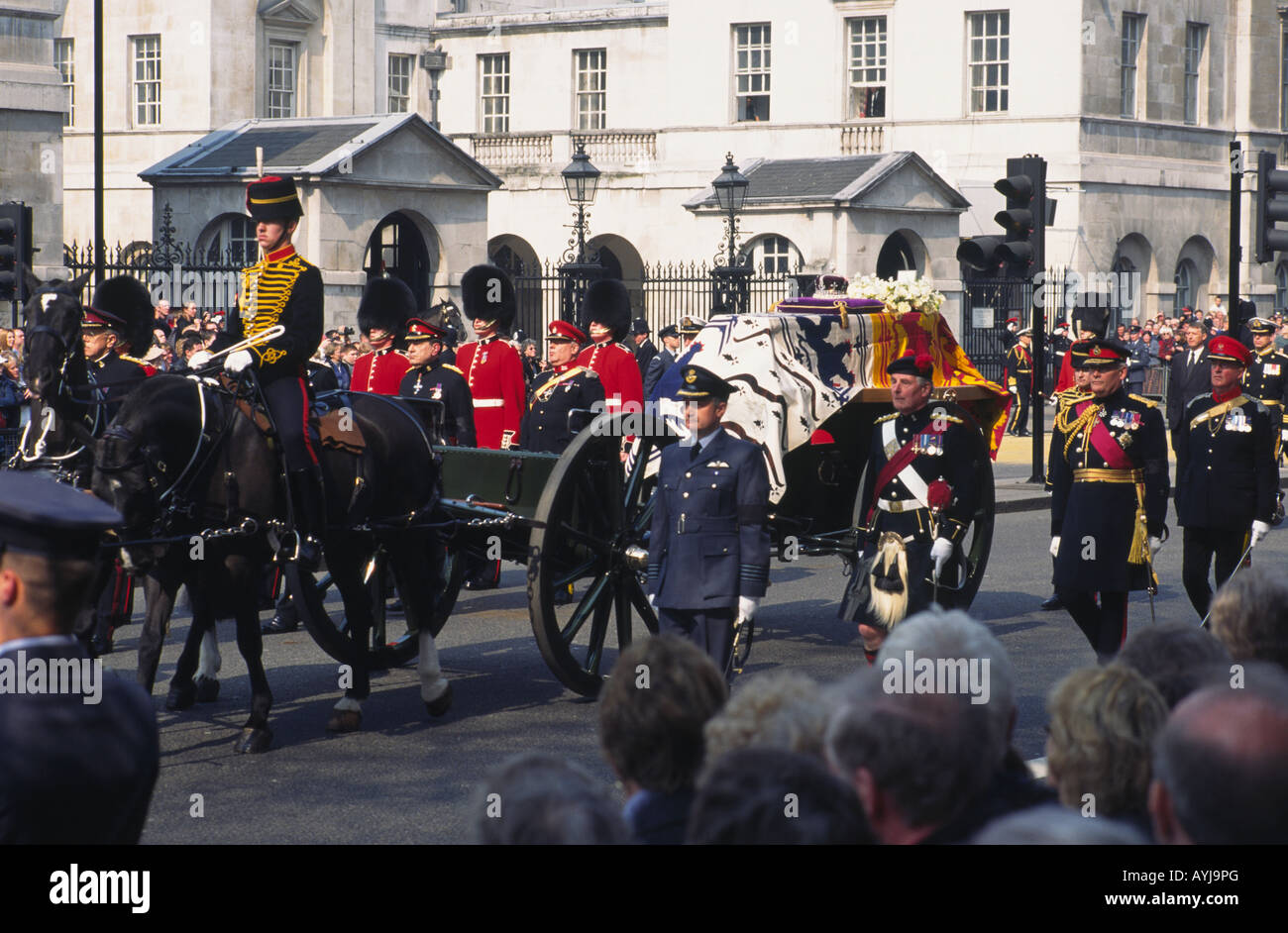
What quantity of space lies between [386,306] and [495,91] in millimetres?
34002

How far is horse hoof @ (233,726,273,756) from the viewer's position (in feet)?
26.7

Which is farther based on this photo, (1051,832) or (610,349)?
(610,349)

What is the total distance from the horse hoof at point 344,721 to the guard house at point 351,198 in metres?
19.0

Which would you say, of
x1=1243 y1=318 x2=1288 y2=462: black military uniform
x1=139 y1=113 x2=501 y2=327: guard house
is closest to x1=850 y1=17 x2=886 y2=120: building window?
x1=139 y1=113 x2=501 y2=327: guard house

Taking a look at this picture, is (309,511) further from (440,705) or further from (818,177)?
(818,177)

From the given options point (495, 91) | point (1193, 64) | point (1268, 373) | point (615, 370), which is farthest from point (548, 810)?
point (495, 91)

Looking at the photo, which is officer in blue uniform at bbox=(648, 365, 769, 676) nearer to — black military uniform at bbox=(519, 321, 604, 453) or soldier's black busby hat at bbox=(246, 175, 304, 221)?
soldier's black busby hat at bbox=(246, 175, 304, 221)

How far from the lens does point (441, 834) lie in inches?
267

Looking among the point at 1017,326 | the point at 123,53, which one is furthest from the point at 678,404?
the point at 123,53

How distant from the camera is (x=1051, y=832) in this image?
2.79 metres

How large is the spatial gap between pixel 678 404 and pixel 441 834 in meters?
3.61

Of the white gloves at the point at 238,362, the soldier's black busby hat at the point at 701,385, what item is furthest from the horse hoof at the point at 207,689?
the soldier's black busby hat at the point at 701,385
